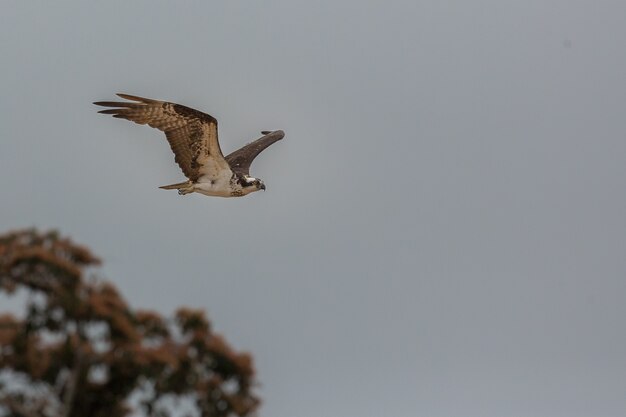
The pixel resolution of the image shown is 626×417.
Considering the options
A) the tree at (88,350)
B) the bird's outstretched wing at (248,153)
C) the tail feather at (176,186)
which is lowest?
the tree at (88,350)

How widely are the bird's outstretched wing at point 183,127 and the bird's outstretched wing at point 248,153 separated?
8.28 ft

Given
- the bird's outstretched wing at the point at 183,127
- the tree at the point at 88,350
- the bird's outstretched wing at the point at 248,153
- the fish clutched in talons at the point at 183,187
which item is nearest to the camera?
the tree at the point at 88,350

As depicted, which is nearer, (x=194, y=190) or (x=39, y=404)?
(x=39, y=404)

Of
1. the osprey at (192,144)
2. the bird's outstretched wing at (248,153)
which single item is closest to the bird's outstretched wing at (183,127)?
the osprey at (192,144)

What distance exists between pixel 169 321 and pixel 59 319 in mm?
1691

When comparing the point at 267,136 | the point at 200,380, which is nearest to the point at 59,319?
the point at 200,380

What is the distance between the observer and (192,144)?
33.7 metres

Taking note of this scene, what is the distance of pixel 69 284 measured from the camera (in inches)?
762

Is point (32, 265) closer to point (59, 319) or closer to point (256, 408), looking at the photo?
point (59, 319)

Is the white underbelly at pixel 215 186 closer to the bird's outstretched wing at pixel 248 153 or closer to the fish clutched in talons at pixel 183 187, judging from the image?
the fish clutched in talons at pixel 183 187

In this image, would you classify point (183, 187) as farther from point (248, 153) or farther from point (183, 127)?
point (248, 153)

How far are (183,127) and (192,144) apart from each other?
604 mm

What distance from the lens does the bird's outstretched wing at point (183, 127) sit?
32844 mm

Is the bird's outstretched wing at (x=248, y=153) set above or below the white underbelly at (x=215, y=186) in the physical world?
above
